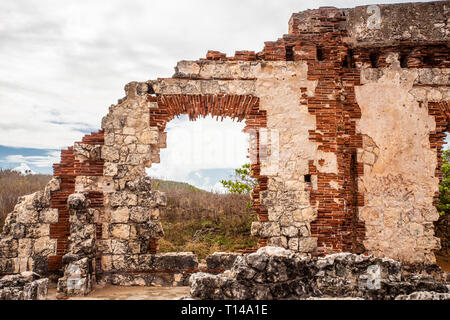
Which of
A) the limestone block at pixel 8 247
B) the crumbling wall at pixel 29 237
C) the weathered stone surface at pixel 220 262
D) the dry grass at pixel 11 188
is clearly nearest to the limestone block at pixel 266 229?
the weathered stone surface at pixel 220 262

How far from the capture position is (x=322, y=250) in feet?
20.6

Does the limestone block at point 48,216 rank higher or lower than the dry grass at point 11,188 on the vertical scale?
lower

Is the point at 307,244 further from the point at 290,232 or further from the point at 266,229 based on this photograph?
the point at 266,229

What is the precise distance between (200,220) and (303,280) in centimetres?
740

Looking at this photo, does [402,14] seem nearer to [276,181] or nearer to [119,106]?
[276,181]

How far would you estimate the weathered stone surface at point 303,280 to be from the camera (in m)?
3.27

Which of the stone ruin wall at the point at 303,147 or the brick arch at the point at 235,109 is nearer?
the stone ruin wall at the point at 303,147

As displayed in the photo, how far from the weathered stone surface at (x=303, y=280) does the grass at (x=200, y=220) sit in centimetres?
503

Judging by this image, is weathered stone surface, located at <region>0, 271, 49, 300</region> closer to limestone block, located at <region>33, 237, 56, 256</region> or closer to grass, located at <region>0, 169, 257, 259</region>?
limestone block, located at <region>33, 237, 56, 256</region>

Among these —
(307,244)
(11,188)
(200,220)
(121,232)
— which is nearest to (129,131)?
(121,232)

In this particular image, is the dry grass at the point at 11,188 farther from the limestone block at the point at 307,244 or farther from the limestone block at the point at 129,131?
the limestone block at the point at 307,244

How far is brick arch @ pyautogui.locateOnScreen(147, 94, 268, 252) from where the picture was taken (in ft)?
21.2

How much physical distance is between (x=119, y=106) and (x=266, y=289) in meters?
4.47

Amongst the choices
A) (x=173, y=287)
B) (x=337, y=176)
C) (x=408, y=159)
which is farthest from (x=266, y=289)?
(x=408, y=159)
